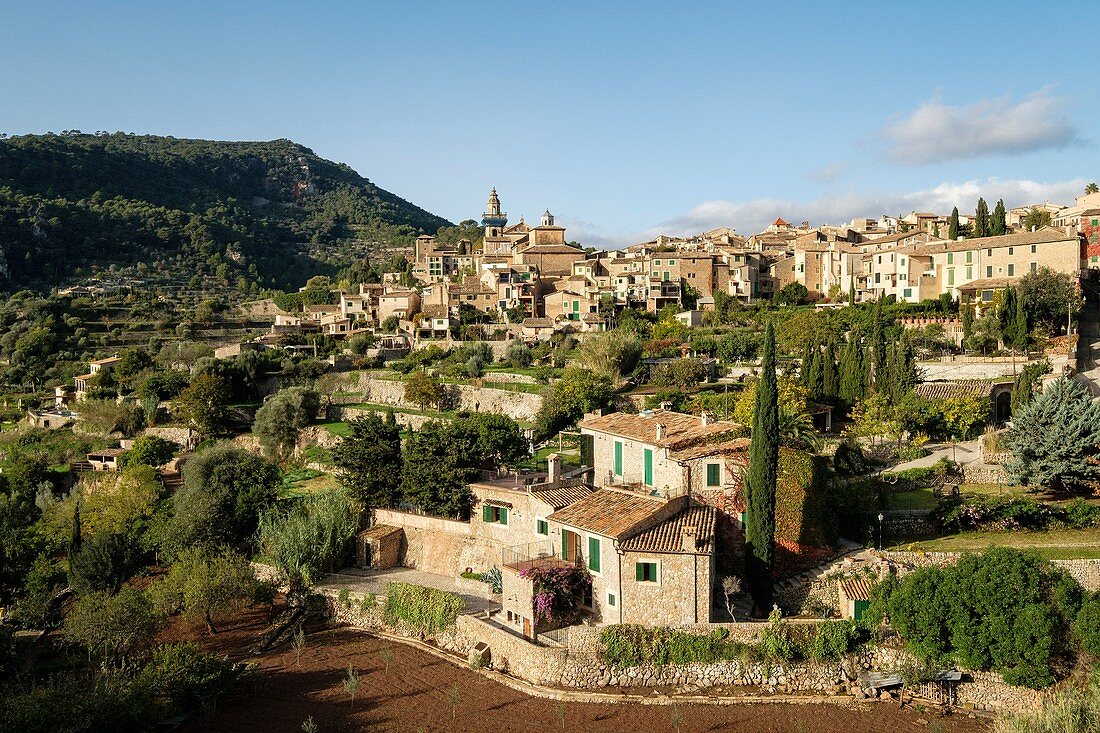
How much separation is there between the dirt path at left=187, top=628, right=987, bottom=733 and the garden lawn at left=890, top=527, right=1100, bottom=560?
507cm

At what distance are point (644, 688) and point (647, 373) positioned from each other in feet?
85.8

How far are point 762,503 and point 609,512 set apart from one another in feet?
11.9

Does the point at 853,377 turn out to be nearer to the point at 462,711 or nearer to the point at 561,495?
the point at 561,495

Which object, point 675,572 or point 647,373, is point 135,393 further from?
point 675,572

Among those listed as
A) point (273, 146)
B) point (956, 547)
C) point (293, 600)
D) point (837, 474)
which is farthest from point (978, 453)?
point (273, 146)

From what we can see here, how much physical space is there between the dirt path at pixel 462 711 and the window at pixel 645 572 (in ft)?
8.55

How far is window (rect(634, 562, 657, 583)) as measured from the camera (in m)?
17.7

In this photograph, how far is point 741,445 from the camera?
67.6 feet

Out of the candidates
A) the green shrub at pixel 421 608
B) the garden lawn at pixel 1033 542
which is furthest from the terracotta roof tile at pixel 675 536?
the garden lawn at pixel 1033 542

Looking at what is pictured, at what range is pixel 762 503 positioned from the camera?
61.8ft

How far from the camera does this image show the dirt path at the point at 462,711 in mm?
16109

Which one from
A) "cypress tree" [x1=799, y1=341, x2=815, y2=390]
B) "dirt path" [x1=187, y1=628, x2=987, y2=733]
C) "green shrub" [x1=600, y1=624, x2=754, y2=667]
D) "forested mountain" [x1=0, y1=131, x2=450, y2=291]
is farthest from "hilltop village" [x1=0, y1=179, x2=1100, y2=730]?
"forested mountain" [x1=0, y1=131, x2=450, y2=291]

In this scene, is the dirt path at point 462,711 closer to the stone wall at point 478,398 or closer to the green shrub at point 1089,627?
the green shrub at point 1089,627

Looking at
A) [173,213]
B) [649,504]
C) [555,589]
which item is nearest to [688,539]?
[649,504]
